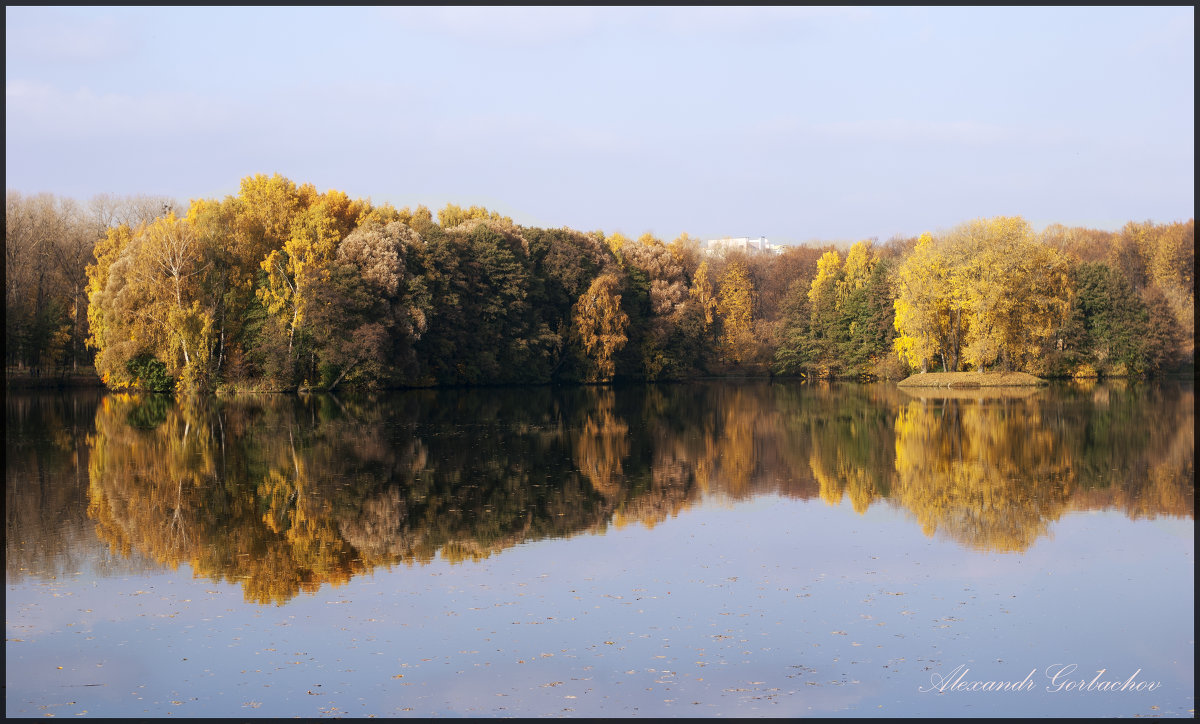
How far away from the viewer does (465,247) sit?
6156cm

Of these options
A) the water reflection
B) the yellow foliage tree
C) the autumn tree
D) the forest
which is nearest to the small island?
the forest

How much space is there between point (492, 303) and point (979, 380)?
30.2 metres

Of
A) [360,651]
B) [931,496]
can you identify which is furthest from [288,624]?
[931,496]

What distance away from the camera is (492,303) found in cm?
6156

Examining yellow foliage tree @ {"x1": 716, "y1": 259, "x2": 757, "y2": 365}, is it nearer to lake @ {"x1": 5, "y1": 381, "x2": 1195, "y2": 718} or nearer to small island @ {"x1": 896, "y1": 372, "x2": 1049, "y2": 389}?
small island @ {"x1": 896, "y1": 372, "x2": 1049, "y2": 389}

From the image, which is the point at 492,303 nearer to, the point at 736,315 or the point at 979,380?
the point at 736,315

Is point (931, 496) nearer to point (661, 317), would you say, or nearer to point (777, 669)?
point (777, 669)

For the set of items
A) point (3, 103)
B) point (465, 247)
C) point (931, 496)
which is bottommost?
point (931, 496)

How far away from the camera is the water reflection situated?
14.4 meters

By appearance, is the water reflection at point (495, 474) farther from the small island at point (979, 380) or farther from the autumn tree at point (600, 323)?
the autumn tree at point (600, 323)

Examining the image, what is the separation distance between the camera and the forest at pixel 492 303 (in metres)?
51.2

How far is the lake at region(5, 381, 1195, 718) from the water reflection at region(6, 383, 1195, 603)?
118 mm

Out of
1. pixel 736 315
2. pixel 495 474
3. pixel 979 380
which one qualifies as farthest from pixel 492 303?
pixel 495 474

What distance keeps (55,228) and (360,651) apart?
212 feet
